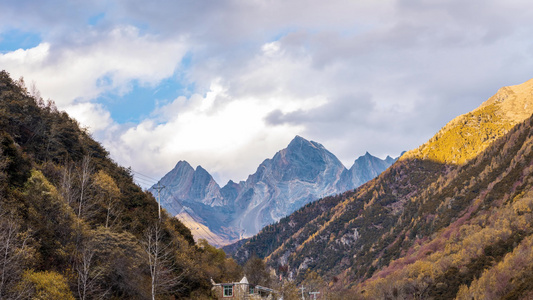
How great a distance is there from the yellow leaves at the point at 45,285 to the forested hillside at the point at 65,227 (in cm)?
7

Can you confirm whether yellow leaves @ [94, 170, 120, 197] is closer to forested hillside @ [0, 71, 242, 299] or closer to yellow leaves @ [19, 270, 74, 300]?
forested hillside @ [0, 71, 242, 299]

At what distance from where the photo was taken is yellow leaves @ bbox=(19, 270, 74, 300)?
30452 millimetres

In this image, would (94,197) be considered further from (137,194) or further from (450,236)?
(450,236)

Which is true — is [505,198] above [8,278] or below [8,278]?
above

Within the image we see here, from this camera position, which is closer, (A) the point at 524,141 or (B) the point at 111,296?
(B) the point at 111,296

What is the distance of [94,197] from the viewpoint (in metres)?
54.4

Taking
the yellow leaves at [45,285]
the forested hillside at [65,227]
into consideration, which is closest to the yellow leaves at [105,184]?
the forested hillside at [65,227]

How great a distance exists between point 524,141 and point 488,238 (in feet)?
290

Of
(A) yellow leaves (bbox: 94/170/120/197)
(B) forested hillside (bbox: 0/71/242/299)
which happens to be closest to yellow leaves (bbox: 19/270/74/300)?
(B) forested hillside (bbox: 0/71/242/299)

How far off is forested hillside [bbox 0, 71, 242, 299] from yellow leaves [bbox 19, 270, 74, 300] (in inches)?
2.9

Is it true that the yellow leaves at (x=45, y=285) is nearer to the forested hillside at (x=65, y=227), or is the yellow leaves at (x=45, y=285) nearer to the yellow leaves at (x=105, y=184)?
the forested hillside at (x=65, y=227)

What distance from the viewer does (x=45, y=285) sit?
104ft

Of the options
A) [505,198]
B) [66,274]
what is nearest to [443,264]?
[505,198]

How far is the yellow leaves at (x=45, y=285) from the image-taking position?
3045 centimetres
